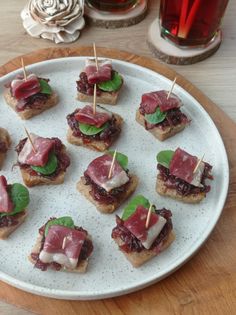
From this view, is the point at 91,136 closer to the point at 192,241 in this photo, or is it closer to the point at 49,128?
the point at 49,128

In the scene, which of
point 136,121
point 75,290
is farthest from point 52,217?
point 136,121

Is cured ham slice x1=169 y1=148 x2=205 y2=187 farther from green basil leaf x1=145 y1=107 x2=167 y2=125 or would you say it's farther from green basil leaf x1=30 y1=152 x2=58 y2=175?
green basil leaf x1=30 y1=152 x2=58 y2=175

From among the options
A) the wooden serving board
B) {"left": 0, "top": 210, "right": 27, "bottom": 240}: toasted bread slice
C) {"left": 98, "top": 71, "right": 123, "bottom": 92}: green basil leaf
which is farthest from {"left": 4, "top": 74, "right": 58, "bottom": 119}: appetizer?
the wooden serving board

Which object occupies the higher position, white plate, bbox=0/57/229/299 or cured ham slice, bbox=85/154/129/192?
cured ham slice, bbox=85/154/129/192

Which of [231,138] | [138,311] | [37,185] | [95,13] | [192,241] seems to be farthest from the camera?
[95,13]

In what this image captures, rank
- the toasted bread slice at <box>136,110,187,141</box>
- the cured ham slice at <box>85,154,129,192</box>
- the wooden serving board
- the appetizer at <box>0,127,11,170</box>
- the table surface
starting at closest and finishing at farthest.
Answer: the wooden serving board → the cured ham slice at <box>85,154,129,192</box> → the appetizer at <box>0,127,11,170</box> → the toasted bread slice at <box>136,110,187,141</box> → the table surface

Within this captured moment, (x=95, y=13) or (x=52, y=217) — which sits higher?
(x=95, y=13)
